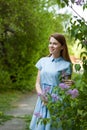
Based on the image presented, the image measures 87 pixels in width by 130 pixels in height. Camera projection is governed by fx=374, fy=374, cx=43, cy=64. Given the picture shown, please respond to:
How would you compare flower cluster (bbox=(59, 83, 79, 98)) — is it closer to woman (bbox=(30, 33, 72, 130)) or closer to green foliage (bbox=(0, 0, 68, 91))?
woman (bbox=(30, 33, 72, 130))

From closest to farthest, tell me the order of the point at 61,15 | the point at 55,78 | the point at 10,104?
the point at 55,78
the point at 10,104
the point at 61,15

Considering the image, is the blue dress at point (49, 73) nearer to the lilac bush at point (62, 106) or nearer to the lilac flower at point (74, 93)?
the lilac bush at point (62, 106)

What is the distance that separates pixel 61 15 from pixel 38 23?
471 cm

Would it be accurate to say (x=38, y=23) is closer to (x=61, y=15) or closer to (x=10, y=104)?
(x=10, y=104)

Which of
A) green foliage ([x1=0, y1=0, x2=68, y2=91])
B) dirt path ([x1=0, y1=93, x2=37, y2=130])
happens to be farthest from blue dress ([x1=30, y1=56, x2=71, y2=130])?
green foliage ([x1=0, y1=0, x2=68, y2=91])

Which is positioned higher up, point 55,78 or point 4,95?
point 55,78

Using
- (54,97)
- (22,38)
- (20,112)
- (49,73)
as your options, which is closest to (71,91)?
(54,97)

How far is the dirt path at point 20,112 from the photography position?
708 cm

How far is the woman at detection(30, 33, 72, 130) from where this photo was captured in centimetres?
410

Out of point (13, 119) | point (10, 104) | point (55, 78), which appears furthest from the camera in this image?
point (10, 104)

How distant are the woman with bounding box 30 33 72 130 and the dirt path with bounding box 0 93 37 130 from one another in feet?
9.29

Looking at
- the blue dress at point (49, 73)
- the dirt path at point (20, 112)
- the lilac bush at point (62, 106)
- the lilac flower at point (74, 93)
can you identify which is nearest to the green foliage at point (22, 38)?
the dirt path at point (20, 112)

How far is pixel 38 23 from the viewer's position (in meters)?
12.2

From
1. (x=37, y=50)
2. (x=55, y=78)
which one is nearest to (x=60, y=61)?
(x=55, y=78)
